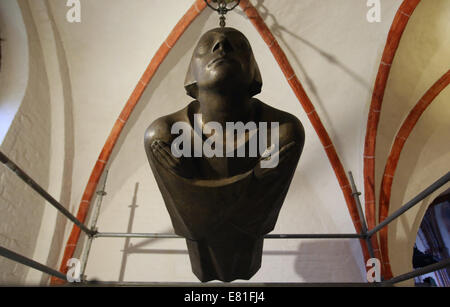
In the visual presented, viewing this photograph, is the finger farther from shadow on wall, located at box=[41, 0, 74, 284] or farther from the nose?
shadow on wall, located at box=[41, 0, 74, 284]

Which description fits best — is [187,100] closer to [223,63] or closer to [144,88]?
[144,88]

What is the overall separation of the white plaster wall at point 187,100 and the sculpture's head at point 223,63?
3.13 meters

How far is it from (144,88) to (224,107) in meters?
3.41

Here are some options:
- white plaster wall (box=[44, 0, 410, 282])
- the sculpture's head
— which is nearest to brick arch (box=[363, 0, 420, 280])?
white plaster wall (box=[44, 0, 410, 282])

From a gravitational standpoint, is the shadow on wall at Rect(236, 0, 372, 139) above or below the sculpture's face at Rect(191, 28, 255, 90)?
above

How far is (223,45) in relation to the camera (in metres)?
1.75

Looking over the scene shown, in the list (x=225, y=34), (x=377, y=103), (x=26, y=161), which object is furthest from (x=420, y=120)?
(x=26, y=161)

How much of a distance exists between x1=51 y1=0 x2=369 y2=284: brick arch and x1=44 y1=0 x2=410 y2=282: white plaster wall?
11cm

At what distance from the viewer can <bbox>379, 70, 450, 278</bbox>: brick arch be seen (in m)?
4.94

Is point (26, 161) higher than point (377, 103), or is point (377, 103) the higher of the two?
point (377, 103)

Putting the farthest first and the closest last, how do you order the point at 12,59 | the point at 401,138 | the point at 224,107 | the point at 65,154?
the point at 401,138, the point at 65,154, the point at 12,59, the point at 224,107

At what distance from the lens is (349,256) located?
4789 millimetres

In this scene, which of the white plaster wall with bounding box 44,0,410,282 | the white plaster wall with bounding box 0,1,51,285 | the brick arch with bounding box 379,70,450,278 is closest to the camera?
the white plaster wall with bounding box 0,1,51,285

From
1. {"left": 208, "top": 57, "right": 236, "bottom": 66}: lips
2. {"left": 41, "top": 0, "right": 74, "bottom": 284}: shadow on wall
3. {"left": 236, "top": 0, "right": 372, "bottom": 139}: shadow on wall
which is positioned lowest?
{"left": 208, "top": 57, "right": 236, "bottom": 66}: lips
